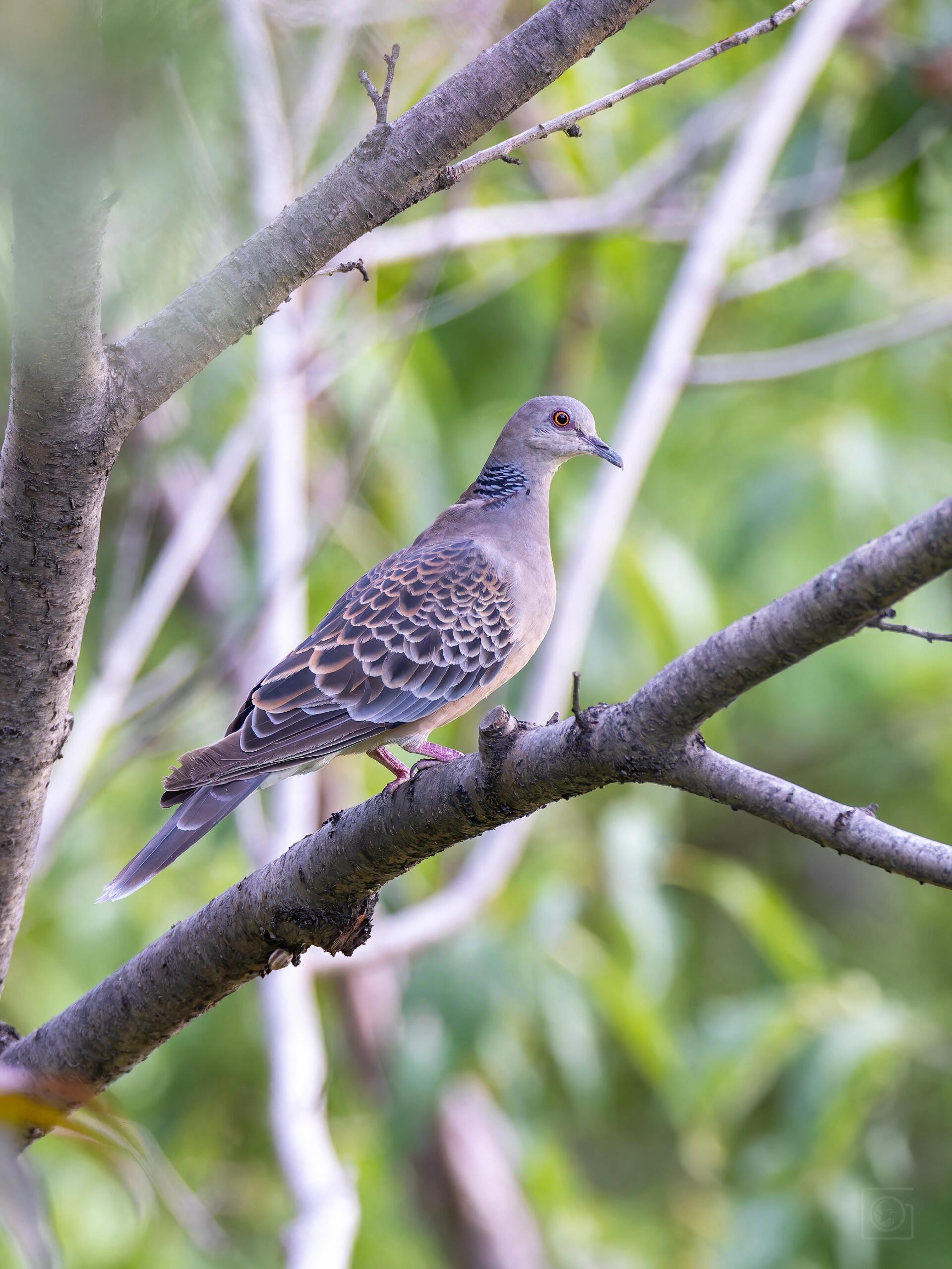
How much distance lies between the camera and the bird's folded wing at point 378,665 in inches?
114

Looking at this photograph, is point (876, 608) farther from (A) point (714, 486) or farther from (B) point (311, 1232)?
(A) point (714, 486)

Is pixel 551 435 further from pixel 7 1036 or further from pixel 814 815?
pixel 814 815

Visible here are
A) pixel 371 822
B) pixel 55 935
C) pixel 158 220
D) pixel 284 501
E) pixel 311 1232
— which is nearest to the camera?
pixel 158 220

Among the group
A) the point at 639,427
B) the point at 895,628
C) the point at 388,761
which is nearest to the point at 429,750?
the point at 388,761

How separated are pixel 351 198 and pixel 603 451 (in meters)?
2.27

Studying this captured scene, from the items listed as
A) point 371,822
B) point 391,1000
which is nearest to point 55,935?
point 391,1000

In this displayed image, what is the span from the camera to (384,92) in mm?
1870

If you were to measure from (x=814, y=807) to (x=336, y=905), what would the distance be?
3.07 ft

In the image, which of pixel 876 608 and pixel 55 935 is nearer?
pixel 876 608

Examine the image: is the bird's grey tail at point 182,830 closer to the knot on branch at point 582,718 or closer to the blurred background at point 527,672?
the blurred background at point 527,672

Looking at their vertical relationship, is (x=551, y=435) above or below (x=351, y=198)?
above

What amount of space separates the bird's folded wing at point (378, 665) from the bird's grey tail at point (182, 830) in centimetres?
3

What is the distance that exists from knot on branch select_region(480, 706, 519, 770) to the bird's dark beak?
6.92 ft

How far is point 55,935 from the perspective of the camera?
5461mm
